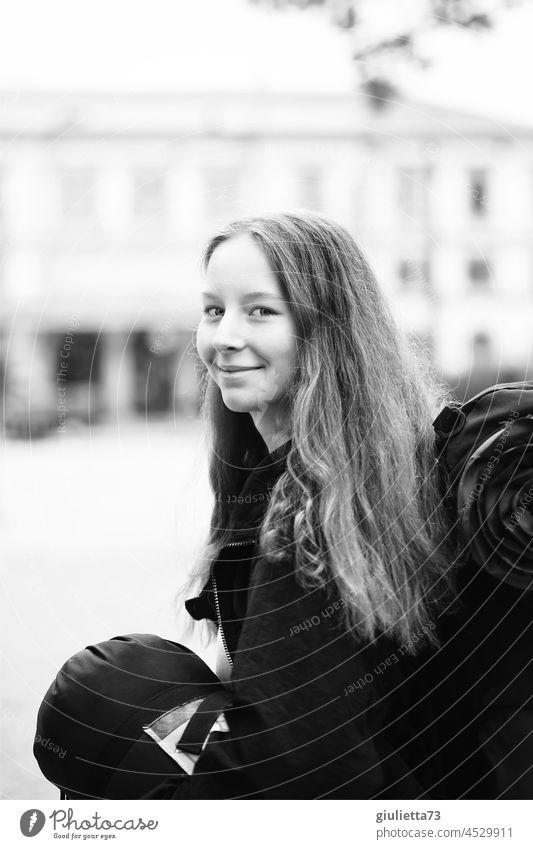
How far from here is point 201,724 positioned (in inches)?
52.6

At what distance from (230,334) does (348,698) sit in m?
0.57

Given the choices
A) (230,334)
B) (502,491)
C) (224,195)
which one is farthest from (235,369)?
(224,195)

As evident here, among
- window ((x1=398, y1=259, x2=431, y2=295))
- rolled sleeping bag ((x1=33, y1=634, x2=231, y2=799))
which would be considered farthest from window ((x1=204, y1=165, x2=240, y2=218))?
rolled sleeping bag ((x1=33, y1=634, x2=231, y2=799))

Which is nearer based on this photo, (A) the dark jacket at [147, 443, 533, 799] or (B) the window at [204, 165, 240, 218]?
(A) the dark jacket at [147, 443, 533, 799]

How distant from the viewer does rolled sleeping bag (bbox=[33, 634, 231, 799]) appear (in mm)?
1362

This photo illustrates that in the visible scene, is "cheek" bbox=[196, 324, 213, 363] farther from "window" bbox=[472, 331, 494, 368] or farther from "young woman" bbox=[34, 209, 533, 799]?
"window" bbox=[472, 331, 494, 368]

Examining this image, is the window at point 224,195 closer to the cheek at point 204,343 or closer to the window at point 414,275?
the cheek at point 204,343

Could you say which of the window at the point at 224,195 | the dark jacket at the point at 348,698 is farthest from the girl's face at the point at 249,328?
the window at the point at 224,195

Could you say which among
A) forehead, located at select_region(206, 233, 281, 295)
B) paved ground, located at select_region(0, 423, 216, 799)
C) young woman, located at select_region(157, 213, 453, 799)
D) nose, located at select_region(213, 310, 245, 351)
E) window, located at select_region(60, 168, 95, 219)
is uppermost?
window, located at select_region(60, 168, 95, 219)

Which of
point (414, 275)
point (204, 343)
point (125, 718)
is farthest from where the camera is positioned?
point (414, 275)

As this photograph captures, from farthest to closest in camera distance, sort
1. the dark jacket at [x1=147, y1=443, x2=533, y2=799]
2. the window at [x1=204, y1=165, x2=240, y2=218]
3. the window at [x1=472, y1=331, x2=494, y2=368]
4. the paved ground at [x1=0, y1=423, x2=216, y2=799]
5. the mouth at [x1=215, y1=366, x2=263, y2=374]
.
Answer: the window at [x1=472, y1=331, x2=494, y2=368] → the paved ground at [x1=0, y1=423, x2=216, y2=799] → the window at [x1=204, y1=165, x2=240, y2=218] → the mouth at [x1=215, y1=366, x2=263, y2=374] → the dark jacket at [x1=147, y1=443, x2=533, y2=799]

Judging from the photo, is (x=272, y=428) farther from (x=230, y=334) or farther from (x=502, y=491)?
(x=502, y=491)

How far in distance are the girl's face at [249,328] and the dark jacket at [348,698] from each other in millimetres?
106
